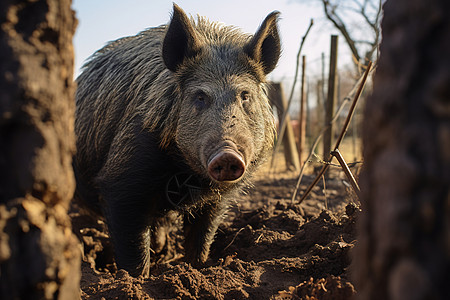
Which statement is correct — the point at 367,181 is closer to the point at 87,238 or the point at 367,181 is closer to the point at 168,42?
the point at 168,42

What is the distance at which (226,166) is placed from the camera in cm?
285

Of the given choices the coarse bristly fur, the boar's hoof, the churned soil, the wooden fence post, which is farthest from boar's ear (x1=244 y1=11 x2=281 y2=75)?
the wooden fence post

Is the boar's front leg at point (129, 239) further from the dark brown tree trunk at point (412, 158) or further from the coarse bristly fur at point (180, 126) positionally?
the dark brown tree trunk at point (412, 158)

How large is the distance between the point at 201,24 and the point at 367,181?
344 centimetres

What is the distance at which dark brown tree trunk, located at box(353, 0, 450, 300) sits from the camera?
84 cm

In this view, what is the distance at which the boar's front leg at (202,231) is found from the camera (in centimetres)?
409

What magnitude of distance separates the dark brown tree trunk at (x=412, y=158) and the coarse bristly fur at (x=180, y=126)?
2129 mm

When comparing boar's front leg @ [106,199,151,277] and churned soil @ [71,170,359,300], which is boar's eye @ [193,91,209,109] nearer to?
boar's front leg @ [106,199,151,277]

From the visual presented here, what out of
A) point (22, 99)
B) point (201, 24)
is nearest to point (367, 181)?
point (22, 99)

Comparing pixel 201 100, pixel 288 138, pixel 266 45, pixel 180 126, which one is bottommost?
pixel 288 138

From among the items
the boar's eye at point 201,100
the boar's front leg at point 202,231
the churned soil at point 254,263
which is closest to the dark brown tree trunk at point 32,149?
the churned soil at point 254,263

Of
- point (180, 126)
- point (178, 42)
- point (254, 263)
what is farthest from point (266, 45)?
point (254, 263)

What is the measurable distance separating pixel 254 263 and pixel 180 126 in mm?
1313

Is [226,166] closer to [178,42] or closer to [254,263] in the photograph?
[254,263]
